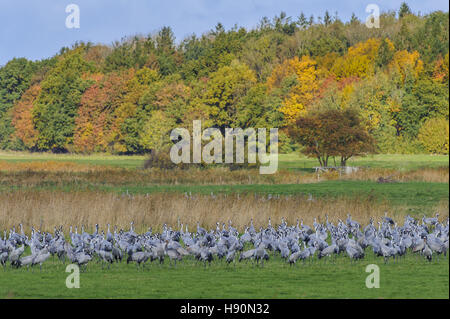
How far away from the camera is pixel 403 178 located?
54219 mm

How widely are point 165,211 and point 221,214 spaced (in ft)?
7.23

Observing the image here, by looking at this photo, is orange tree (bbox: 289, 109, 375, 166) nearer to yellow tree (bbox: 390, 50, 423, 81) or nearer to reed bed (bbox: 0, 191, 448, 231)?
yellow tree (bbox: 390, 50, 423, 81)

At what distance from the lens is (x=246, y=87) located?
8581 cm

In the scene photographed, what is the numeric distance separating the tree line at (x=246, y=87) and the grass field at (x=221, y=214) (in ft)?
49.3

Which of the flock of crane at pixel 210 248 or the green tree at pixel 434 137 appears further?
the green tree at pixel 434 137

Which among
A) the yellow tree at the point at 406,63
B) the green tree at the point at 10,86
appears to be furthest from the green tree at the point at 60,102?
the yellow tree at the point at 406,63

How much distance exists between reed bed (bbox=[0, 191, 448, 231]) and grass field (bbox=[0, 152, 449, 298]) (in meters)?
0.04

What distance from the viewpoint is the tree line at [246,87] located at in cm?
7650

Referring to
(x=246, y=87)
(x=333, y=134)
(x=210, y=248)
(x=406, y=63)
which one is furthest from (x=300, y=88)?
(x=210, y=248)

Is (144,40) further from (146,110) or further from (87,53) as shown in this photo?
(146,110)

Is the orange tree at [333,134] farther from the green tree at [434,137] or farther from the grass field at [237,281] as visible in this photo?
the grass field at [237,281]

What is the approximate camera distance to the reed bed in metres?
27.6

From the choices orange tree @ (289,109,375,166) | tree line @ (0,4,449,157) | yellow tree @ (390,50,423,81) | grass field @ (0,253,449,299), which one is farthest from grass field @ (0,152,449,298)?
yellow tree @ (390,50,423,81)
